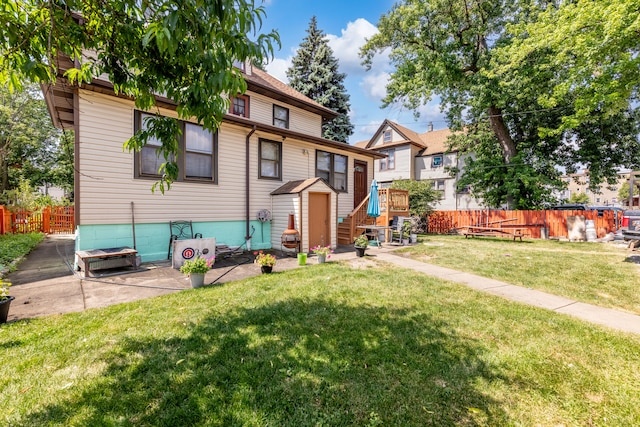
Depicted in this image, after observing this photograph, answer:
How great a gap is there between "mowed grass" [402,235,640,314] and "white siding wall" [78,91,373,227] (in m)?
6.27

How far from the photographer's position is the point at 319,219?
9938mm

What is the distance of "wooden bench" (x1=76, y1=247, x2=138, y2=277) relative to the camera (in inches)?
232

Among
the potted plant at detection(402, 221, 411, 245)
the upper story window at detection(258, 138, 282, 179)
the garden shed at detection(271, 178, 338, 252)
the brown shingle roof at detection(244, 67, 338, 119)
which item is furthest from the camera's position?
the potted plant at detection(402, 221, 411, 245)

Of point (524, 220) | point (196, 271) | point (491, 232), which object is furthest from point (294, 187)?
point (524, 220)

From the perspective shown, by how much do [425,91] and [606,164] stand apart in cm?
1154

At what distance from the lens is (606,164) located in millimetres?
16188

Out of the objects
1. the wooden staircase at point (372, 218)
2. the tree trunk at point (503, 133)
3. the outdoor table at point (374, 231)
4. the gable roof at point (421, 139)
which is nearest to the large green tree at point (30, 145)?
the wooden staircase at point (372, 218)

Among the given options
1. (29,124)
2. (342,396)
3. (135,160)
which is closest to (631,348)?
(342,396)

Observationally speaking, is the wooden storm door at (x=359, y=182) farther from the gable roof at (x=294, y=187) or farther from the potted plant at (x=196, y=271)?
the potted plant at (x=196, y=271)

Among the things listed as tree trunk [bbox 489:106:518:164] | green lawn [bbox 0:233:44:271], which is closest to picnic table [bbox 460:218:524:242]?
tree trunk [bbox 489:106:518:164]

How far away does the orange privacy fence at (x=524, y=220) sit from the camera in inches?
525

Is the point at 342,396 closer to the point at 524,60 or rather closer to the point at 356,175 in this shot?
the point at 356,175

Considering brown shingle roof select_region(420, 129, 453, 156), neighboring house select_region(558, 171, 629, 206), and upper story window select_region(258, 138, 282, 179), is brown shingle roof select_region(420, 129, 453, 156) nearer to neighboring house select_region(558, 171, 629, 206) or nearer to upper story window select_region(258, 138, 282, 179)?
neighboring house select_region(558, 171, 629, 206)

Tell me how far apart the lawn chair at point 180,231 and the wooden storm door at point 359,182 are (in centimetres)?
756
